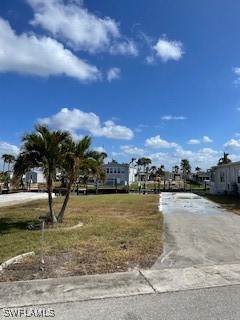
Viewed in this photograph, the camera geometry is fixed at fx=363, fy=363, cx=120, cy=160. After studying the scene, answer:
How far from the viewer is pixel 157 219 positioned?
14.6 m

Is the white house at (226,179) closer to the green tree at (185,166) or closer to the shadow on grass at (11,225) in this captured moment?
the shadow on grass at (11,225)

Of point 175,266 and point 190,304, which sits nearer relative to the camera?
point 190,304

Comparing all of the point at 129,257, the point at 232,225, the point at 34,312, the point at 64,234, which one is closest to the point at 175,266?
the point at 129,257

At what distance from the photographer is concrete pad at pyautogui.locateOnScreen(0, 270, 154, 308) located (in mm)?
5395

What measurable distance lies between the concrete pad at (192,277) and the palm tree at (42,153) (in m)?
6.42

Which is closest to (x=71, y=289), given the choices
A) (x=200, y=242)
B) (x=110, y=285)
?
(x=110, y=285)

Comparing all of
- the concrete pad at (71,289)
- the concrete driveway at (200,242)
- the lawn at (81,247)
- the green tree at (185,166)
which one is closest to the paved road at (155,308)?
the concrete pad at (71,289)

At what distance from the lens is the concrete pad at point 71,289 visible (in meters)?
5.39

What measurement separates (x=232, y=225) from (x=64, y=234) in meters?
6.21

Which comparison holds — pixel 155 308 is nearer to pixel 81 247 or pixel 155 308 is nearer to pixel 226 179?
pixel 81 247

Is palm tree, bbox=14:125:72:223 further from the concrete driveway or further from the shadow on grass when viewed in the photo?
the concrete driveway

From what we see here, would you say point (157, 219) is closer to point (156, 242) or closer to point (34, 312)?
point (156, 242)

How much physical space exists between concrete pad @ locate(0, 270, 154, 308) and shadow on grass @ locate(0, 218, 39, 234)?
5559mm

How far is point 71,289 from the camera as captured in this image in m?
5.84
